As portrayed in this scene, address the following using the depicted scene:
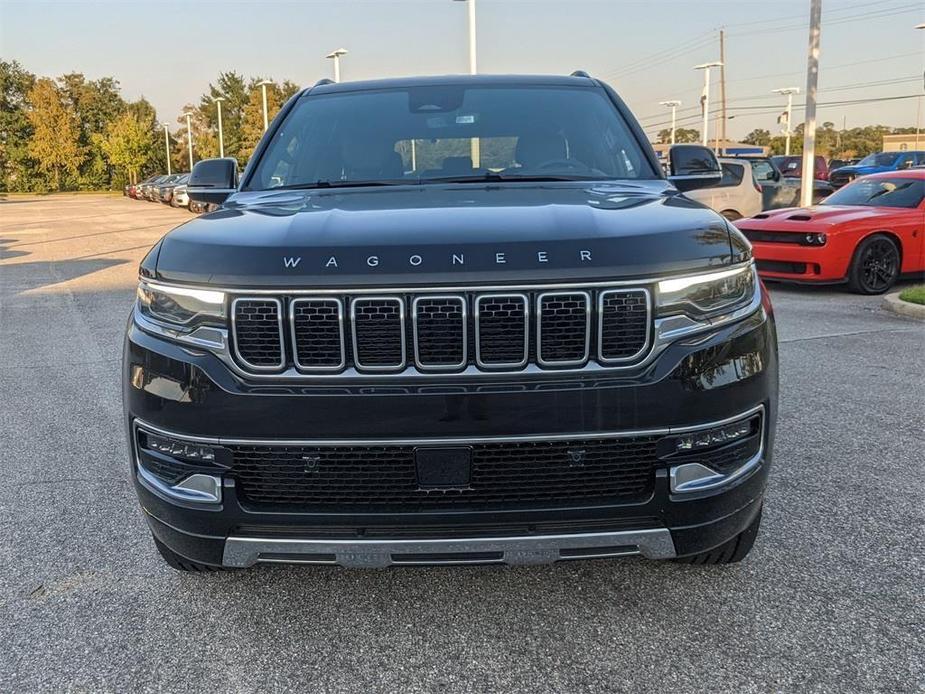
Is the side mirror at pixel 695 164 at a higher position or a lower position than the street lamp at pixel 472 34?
lower

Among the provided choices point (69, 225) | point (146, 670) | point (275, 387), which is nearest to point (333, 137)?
point (275, 387)

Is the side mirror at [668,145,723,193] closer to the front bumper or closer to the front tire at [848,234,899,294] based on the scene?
the front bumper

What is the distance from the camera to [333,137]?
3877 millimetres

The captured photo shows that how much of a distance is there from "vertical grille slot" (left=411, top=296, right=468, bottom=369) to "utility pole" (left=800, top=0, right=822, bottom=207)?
682 inches

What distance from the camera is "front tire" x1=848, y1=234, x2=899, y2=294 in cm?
1023

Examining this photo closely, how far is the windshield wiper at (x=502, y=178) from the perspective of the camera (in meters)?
3.49

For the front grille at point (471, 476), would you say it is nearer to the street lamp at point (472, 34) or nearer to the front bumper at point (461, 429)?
the front bumper at point (461, 429)

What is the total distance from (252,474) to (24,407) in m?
4.00

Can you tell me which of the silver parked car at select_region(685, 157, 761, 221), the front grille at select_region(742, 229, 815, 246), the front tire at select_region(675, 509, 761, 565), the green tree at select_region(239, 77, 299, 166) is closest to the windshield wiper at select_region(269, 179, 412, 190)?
the front tire at select_region(675, 509, 761, 565)

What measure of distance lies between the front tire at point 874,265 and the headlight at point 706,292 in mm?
8614

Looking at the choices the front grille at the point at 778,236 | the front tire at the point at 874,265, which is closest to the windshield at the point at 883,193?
the front tire at the point at 874,265

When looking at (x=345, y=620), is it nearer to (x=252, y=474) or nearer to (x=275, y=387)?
(x=252, y=474)

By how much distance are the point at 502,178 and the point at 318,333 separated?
1.46 meters

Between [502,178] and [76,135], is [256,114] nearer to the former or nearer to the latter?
[76,135]
